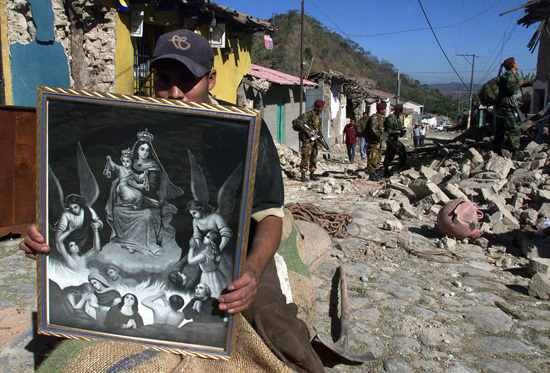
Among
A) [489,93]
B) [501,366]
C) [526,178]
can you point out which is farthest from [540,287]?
[489,93]

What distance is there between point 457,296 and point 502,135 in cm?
772

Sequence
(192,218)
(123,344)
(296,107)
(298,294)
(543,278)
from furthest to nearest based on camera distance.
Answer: (296,107)
(543,278)
(298,294)
(123,344)
(192,218)

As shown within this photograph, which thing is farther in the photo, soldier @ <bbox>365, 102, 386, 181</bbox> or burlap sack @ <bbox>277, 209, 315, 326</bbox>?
soldier @ <bbox>365, 102, 386, 181</bbox>

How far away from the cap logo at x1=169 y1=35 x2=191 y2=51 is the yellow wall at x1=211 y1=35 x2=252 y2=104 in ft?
30.8

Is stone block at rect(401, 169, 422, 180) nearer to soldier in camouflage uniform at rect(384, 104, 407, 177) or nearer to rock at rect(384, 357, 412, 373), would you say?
soldier in camouflage uniform at rect(384, 104, 407, 177)

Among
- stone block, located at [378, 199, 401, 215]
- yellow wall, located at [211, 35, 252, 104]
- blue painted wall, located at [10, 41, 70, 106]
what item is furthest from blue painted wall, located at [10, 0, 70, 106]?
stone block, located at [378, 199, 401, 215]

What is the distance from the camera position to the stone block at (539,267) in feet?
14.6

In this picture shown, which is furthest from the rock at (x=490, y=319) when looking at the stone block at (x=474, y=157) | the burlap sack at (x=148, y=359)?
the stone block at (x=474, y=157)

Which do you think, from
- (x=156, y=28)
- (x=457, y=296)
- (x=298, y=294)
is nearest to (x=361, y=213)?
(x=457, y=296)

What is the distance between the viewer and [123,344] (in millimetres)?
1702

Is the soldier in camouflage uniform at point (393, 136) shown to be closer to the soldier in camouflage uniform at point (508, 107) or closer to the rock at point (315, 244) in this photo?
the soldier in camouflage uniform at point (508, 107)

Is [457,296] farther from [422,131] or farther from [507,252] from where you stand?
[422,131]

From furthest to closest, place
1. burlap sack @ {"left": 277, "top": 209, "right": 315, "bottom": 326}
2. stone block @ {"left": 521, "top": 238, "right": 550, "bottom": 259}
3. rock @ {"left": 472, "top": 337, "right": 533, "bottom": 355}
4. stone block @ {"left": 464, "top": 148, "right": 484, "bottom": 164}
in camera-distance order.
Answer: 1. stone block @ {"left": 464, "top": 148, "right": 484, "bottom": 164}
2. stone block @ {"left": 521, "top": 238, "right": 550, "bottom": 259}
3. rock @ {"left": 472, "top": 337, "right": 533, "bottom": 355}
4. burlap sack @ {"left": 277, "top": 209, "right": 315, "bottom": 326}

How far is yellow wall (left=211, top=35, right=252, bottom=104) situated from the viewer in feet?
37.4
